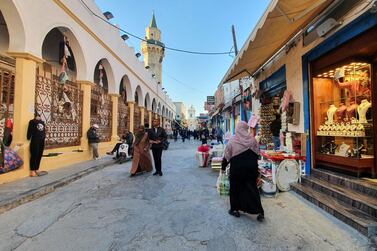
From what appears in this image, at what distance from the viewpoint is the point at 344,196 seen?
12.1ft

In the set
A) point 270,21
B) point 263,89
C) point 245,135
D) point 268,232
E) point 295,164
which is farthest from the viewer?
point 263,89

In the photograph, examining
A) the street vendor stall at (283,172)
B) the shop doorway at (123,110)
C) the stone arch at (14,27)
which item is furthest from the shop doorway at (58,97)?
the street vendor stall at (283,172)

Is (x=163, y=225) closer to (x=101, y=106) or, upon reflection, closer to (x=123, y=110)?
(x=101, y=106)

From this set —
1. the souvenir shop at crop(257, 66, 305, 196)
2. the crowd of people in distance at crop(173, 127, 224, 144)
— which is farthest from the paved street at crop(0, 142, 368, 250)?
the crowd of people in distance at crop(173, 127, 224, 144)

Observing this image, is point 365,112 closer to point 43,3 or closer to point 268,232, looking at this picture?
point 268,232

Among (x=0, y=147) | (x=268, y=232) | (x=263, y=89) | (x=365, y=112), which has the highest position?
(x=263, y=89)

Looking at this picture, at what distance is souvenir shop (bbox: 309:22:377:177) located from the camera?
13.6 feet

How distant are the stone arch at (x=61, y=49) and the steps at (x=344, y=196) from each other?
8.76m

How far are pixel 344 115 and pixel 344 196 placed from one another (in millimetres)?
1881

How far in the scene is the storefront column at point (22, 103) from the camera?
6.04 m

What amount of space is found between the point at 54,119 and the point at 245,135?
7.07 m

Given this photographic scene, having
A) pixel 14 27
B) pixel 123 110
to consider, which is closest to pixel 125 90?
pixel 123 110

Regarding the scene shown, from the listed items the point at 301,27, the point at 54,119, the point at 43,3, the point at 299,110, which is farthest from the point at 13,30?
the point at 299,110

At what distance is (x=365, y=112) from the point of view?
14.2ft
